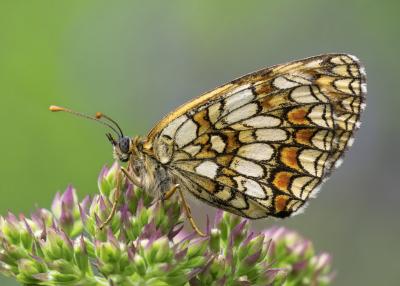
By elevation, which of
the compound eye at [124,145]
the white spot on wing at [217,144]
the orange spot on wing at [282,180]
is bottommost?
the orange spot on wing at [282,180]

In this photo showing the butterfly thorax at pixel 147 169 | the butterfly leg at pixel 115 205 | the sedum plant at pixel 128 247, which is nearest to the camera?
the sedum plant at pixel 128 247

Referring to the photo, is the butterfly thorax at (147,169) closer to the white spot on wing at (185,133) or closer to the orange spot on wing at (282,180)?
the white spot on wing at (185,133)

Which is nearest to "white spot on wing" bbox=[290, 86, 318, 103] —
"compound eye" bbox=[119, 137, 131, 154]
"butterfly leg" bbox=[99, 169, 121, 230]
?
"compound eye" bbox=[119, 137, 131, 154]

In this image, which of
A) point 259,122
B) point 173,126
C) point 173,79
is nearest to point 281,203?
point 259,122

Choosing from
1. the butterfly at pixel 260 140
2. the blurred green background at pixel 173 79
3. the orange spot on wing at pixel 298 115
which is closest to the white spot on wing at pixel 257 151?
the butterfly at pixel 260 140

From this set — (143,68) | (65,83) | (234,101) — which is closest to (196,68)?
(143,68)

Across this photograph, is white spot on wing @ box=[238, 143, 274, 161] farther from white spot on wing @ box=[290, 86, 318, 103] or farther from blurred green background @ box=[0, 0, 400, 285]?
blurred green background @ box=[0, 0, 400, 285]

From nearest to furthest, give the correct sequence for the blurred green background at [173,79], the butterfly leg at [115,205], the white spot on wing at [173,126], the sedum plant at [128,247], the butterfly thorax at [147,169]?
the sedum plant at [128,247], the butterfly leg at [115,205], the butterfly thorax at [147,169], the white spot on wing at [173,126], the blurred green background at [173,79]
